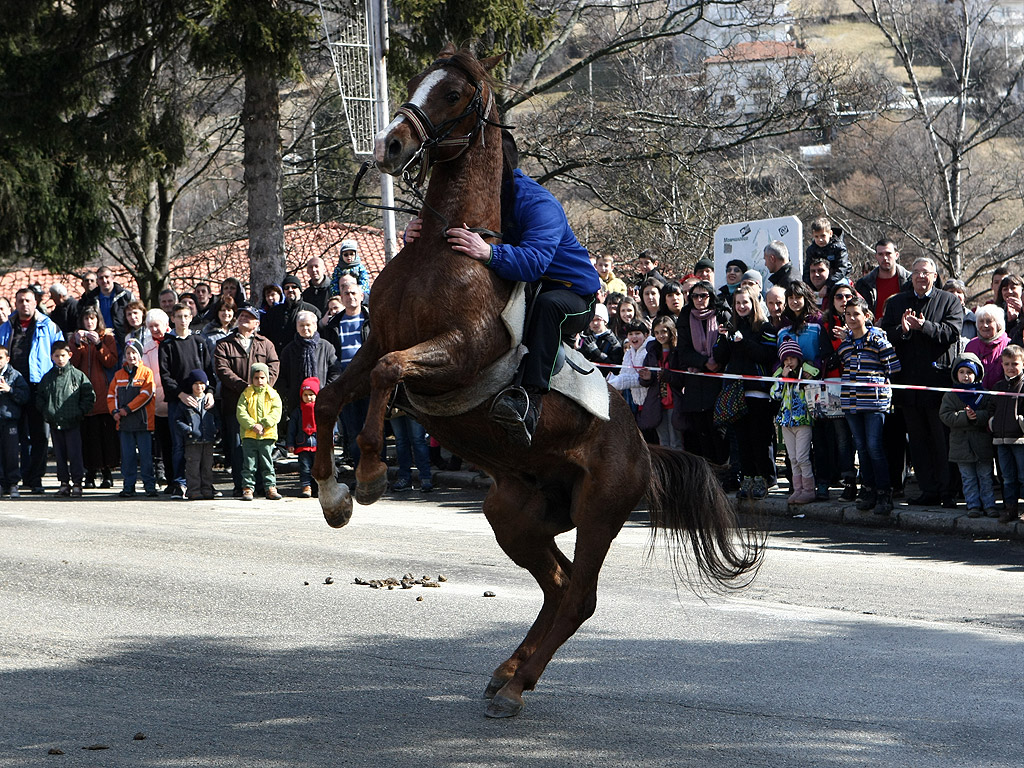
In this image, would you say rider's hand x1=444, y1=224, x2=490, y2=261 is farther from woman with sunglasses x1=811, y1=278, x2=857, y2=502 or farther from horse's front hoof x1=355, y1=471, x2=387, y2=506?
woman with sunglasses x1=811, y1=278, x2=857, y2=502

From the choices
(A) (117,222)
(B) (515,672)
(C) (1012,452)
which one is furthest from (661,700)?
(A) (117,222)

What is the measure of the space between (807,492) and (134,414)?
297 inches

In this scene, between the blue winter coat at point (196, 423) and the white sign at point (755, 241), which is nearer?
the blue winter coat at point (196, 423)

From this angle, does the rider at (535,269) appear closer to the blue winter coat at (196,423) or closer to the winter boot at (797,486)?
the winter boot at (797,486)

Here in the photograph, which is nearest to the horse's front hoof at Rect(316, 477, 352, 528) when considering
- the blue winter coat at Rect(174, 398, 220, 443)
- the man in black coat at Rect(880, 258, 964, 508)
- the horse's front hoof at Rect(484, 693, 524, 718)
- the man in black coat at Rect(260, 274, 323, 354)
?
the horse's front hoof at Rect(484, 693, 524, 718)

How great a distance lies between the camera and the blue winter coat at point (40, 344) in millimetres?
15703

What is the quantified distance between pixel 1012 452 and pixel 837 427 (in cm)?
179

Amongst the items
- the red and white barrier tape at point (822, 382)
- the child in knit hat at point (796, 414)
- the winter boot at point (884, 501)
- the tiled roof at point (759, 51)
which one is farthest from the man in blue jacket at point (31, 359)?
the tiled roof at point (759, 51)

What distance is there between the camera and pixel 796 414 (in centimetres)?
1236

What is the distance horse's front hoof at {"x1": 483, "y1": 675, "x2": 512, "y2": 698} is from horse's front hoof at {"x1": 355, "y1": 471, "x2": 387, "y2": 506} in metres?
1.13

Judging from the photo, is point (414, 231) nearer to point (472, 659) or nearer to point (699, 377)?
point (472, 659)

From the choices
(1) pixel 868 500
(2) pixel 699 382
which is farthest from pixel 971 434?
(2) pixel 699 382

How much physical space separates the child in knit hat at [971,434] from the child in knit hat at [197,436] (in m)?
7.87

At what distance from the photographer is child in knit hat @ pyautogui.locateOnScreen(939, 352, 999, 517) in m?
11.2
